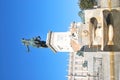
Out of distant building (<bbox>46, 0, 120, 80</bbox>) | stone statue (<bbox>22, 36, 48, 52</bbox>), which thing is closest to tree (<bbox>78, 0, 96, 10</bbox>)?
stone statue (<bbox>22, 36, 48, 52</bbox>)

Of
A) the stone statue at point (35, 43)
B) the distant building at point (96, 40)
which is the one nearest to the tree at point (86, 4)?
the stone statue at point (35, 43)

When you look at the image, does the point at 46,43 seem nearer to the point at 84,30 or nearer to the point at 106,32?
the point at 84,30

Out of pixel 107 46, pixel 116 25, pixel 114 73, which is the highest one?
pixel 116 25

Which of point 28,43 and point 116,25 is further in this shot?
point 28,43

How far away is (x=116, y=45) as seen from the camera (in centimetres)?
1662

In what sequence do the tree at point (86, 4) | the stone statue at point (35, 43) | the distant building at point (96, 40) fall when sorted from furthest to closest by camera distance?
1. the tree at point (86, 4)
2. the stone statue at point (35, 43)
3. the distant building at point (96, 40)

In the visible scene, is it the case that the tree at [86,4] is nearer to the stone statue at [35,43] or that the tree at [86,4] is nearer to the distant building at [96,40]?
the stone statue at [35,43]

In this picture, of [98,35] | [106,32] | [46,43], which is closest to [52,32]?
[46,43]

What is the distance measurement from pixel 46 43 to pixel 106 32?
10.2m

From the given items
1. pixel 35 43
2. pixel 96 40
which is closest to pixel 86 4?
pixel 35 43

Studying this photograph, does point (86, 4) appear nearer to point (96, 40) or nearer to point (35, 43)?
point (35, 43)

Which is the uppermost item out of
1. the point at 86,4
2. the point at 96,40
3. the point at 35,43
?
the point at 86,4

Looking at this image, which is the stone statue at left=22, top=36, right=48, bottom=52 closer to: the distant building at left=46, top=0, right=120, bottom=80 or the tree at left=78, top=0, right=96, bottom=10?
the distant building at left=46, top=0, right=120, bottom=80

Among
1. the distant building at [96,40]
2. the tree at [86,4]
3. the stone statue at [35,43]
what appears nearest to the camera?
the distant building at [96,40]
